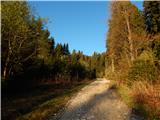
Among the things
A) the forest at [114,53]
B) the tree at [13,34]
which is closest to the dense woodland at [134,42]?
the forest at [114,53]

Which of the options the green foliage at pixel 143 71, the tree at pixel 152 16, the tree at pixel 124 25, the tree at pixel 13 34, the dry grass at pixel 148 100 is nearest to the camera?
the dry grass at pixel 148 100

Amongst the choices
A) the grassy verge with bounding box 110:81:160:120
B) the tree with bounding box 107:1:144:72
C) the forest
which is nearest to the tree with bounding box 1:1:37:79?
the forest

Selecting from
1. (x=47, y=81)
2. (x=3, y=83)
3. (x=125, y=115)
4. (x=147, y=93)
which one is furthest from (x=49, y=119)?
(x=47, y=81)

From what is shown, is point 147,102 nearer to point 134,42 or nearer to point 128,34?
point 134,42

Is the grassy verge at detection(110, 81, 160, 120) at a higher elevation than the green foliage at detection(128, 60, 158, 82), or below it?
below

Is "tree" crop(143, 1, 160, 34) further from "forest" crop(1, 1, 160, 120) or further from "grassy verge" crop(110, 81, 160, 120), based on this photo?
"grassy verge" crop(110, 81, 160, 120)

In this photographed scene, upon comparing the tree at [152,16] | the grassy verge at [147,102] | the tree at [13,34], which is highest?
the tree at [152,16]

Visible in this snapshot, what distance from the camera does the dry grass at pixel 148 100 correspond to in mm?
12164

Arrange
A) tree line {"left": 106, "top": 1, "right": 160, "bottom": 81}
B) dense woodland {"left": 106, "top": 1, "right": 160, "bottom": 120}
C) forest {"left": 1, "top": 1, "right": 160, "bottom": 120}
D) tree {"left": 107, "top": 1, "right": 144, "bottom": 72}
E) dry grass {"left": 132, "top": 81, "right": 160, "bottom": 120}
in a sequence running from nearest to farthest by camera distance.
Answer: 1. dry grass {"left": 132, "top": 81, "right": 160, "bottom": 120}
2. forest {"left": 1, "top": 1, "right": 160, "bottom": 120}
3. dense woodland {"left": 106, "top": 1, "right": 160, "bottom": 120}
4. tree line {"left": 106, "top": 1, "right": 160, "bottom": 81}
5. tree {"left": 107, "top": 1, "right": 144, "bottom": 72}

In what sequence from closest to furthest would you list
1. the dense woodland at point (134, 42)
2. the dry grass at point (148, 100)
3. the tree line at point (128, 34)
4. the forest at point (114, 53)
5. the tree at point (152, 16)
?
the dry grass at point (148, 100) < the forest at point (114, 53) < the dense woodland at point (134, 42) < the tree line at point (128, 34) < the tree at point (152, 16)

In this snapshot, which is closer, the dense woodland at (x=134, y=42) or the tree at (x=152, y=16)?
the dense woodland at (x=134, y=42)

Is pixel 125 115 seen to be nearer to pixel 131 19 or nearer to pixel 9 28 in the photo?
pixel 9 28

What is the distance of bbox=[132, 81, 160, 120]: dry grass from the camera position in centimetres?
1216

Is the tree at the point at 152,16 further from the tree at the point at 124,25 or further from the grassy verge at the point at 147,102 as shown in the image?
the grassy verge at the point at 147,102
